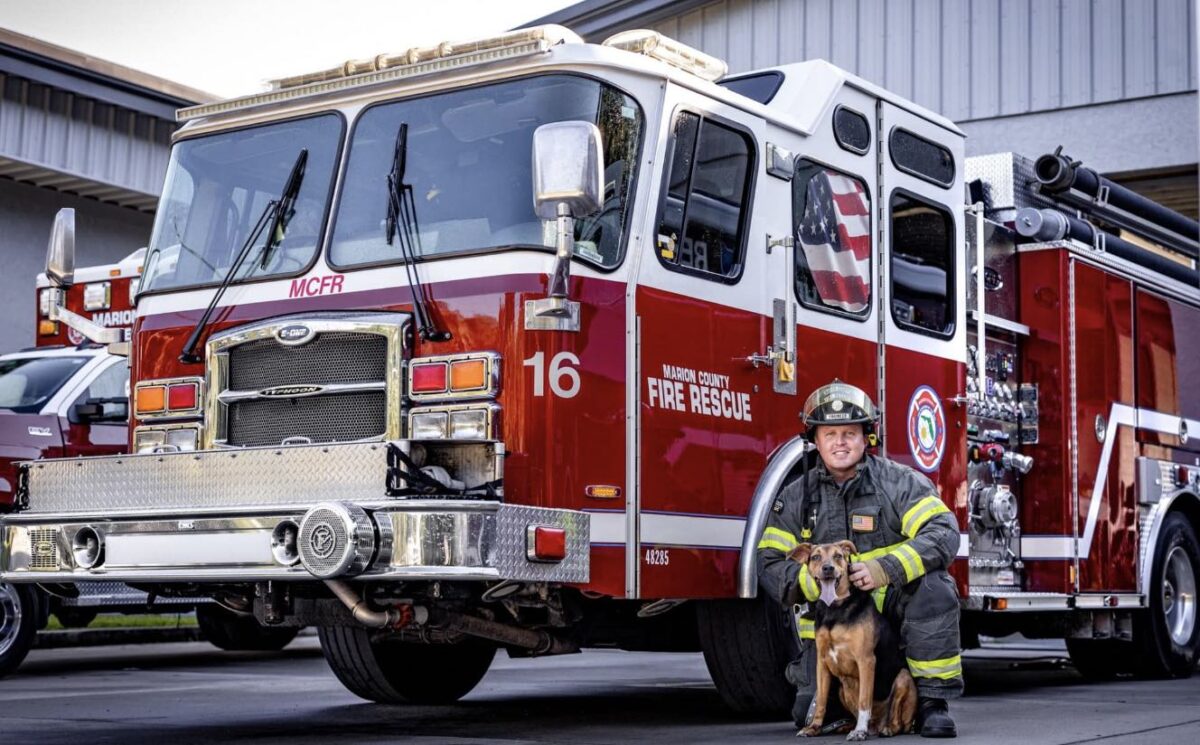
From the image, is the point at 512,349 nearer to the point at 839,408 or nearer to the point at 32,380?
the point at 839,408

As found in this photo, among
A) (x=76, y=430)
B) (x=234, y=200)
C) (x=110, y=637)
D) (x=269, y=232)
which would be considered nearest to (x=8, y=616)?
(x=76, y=430)

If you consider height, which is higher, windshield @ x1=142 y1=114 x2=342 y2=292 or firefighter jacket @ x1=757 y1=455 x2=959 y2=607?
windshield @ x1=142 y1=114 x2=342 y2=292

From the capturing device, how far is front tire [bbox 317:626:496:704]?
854cm

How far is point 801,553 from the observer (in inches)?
272

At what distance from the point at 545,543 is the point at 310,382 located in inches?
52.1

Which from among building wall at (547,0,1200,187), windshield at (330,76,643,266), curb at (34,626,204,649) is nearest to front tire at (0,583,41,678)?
curb at (34,626,204,649)

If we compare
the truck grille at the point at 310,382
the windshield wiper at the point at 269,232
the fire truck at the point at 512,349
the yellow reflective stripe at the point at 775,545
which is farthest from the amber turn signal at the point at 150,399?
the yellow reflective stripe at the point at 775,545

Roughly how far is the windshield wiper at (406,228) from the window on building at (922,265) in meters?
2.68

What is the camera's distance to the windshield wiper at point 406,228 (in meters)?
6.89

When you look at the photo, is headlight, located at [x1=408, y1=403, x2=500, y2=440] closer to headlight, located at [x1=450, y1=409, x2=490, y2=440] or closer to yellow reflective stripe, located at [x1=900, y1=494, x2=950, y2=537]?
headlight, located at [x1=450, y1=409, x2=490, y2=440]

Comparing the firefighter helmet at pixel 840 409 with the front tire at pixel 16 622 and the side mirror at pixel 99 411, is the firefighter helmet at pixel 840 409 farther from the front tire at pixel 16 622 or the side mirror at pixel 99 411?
the side mirror at pixel 99 411

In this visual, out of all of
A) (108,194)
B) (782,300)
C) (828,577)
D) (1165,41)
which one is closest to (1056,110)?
(1165,41)

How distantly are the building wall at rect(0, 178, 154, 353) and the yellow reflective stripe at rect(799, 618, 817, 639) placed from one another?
14.3 m

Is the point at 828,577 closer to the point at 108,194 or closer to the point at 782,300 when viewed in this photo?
the point at 782,300
